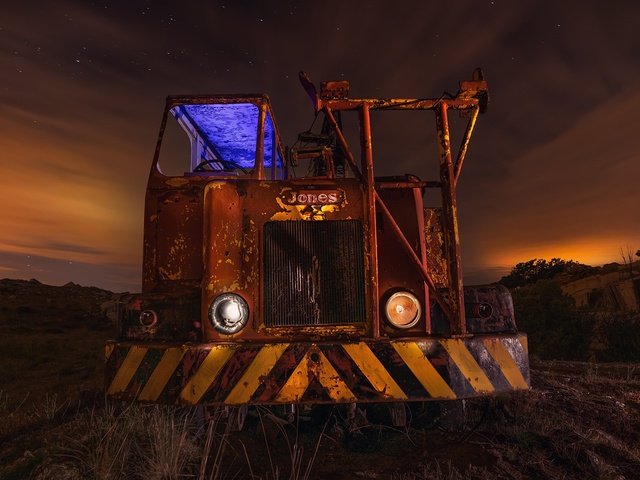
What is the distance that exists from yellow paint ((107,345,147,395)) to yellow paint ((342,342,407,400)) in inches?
49.7

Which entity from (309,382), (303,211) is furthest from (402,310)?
(303,211)

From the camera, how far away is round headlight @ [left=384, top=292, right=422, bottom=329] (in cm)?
293

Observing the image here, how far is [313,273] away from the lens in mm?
3014

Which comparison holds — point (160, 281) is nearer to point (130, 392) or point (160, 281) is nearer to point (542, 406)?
point (130, 392)

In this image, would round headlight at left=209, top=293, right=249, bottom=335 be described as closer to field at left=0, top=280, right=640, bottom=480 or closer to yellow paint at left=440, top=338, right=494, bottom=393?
field at left=0, top=280, right=640, bottom=480

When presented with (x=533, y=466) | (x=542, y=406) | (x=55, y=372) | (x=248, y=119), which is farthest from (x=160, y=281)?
(x=55, y=372)

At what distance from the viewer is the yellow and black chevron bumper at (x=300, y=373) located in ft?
8.59

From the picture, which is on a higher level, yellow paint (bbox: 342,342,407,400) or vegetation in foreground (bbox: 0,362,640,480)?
yellow paint (bbox: 342,342,407,400)

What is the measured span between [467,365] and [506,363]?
280 mm

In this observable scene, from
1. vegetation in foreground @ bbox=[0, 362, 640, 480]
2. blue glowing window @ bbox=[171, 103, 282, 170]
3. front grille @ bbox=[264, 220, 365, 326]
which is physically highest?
blue glowing window @ bbox=[171, 103, 282, 170]

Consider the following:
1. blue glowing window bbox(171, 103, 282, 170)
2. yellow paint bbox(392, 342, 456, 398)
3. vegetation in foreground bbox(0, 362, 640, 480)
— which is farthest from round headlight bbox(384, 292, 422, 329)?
blue glowing window bbox(171, 103, 282, 170)

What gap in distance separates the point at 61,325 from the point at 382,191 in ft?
62.3

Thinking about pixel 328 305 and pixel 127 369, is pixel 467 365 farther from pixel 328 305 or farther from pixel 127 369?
pixel 127 369

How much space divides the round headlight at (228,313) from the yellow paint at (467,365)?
1.28 metres
